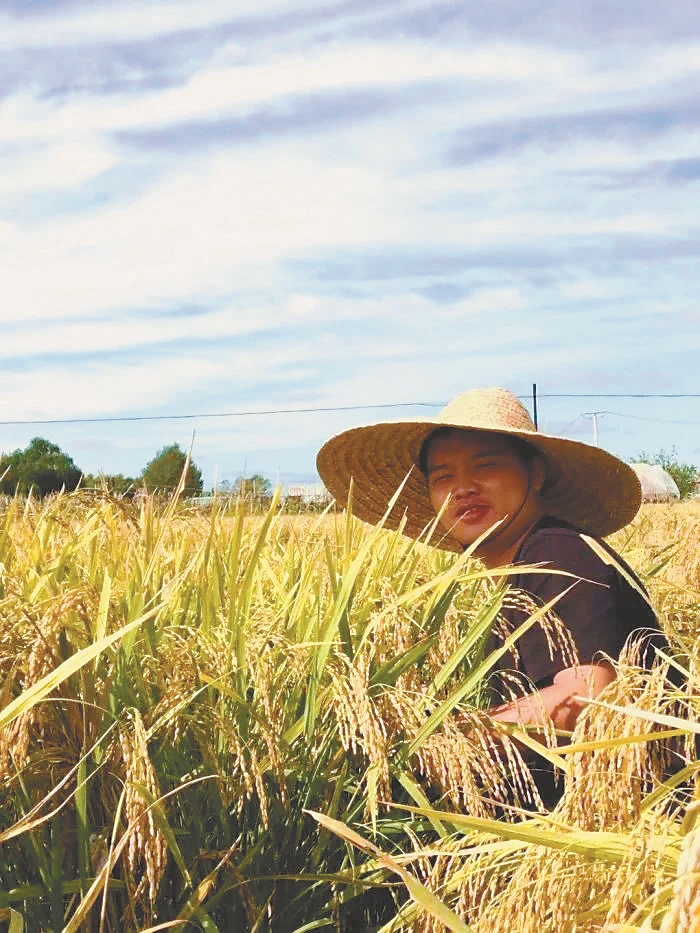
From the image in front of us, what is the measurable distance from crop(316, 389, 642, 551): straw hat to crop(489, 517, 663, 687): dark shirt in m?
0.39

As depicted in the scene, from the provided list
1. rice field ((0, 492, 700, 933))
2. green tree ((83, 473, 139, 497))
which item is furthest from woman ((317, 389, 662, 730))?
green tree ((83, 473, 139, 497))

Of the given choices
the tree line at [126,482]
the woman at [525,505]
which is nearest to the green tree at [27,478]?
the tree line at [126,482]

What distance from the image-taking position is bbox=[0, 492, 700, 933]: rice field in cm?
154

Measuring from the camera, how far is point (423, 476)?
12.2 ft

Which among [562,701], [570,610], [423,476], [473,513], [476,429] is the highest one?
[476,429]

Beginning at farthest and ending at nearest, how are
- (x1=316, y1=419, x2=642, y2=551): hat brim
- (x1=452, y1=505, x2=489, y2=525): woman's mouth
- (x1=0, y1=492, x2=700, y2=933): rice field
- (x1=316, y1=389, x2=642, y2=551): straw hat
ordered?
(x1=316, y1=419, x2=642, y2=551): hat brim → (x1=316, y1=389, x2=642, y2=551): straw hat → (x1=452, y1=505, x2=489, y2=525): woman's mouth → (x1=0, y1=492, x2=700, y2=933): rice field

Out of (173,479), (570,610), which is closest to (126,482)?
(173,479)

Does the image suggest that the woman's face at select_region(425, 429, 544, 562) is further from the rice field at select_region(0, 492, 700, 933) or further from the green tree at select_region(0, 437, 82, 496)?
the green tree at select_region(0, 437, 82, 496)

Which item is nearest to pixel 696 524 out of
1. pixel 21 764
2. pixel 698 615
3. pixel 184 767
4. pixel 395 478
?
pixel 698 615

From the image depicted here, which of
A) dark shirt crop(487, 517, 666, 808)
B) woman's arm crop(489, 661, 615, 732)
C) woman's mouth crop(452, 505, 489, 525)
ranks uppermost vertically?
woman's mouth crop(452, 505, 489, 525)

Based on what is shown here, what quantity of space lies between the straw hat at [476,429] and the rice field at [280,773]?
2.84 ft

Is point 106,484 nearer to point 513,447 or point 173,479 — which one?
point 513,447

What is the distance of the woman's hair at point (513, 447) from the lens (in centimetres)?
330

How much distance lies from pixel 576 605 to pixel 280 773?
3.56 ft
